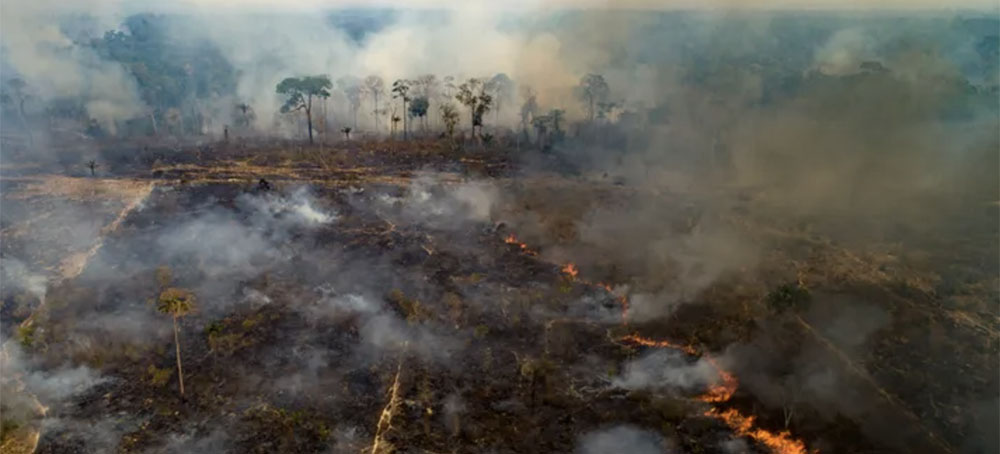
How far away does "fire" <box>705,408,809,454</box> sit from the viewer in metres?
34.8

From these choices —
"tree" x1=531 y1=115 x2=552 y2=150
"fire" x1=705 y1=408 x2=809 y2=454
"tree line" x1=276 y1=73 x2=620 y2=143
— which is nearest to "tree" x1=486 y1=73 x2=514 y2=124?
"tree line" x1=276 y1=73 x2=620 y2=143

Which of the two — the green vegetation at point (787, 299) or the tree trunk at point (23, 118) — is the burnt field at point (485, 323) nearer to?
the green vegetation at point (787, 299)

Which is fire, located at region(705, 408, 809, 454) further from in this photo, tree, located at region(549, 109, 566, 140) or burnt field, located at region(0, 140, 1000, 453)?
tree, located at region(549, 109, 566, 140)

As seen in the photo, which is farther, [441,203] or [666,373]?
[441,203]

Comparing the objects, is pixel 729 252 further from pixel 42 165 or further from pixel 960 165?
pixel 42 165

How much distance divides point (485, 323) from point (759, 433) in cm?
1686

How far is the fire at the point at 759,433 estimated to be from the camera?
1372 inches

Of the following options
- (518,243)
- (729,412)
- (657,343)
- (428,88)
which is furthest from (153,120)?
(729,412)

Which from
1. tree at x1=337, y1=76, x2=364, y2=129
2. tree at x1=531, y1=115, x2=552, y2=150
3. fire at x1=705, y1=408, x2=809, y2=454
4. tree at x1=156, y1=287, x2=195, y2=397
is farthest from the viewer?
tree at x1=337, y1=76, x2=364, y2=129

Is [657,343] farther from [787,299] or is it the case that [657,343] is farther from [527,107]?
[527,107]

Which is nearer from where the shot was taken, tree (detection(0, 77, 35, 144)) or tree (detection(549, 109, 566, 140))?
tree (detection(549, 109, 566, 140))

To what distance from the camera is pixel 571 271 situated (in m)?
52.8

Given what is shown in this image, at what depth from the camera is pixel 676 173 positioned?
79062 millimetres

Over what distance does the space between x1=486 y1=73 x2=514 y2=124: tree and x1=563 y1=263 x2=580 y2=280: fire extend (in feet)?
164
